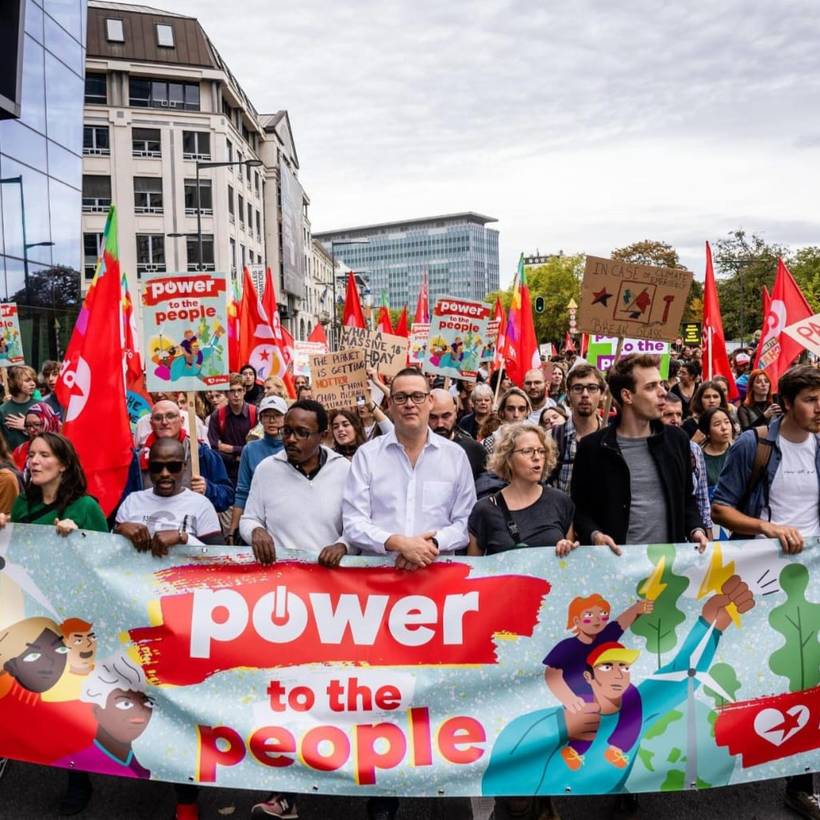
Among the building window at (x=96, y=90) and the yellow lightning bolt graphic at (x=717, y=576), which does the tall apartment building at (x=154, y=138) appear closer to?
the building window at (x=96, y=90)

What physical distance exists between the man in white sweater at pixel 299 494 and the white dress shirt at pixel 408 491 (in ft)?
0.52

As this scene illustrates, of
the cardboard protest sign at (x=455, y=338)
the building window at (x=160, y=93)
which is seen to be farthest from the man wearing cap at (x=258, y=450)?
the building window at (x=160, y=93)

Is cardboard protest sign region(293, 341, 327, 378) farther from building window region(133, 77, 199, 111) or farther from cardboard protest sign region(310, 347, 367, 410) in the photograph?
building window region(133, 77, 199, 111)

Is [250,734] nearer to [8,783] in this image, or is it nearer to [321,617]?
[321,617]

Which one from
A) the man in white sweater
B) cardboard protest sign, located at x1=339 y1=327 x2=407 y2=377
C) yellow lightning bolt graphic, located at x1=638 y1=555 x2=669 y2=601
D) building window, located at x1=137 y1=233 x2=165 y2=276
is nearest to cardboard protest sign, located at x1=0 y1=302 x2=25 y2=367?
cardboard protest sign, located at x1=339 y1=327 x2=407 y2=377

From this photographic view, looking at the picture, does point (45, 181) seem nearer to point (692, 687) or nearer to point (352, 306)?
point (352, 306)

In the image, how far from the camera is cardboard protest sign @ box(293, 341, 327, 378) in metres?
14.2

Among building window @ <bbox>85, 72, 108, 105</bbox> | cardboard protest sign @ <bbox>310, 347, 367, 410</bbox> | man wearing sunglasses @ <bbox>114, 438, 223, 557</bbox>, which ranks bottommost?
man wearing sunglasses @ <bbox>114, 438, 223, 557</bbox>

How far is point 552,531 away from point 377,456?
2.87ft

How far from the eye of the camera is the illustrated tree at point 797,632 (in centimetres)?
386

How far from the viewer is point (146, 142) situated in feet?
156

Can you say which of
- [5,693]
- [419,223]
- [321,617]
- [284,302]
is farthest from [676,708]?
[419,223]

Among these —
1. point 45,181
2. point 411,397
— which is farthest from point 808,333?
point 45,181

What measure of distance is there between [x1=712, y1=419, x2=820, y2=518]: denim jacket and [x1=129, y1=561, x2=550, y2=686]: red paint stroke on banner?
1194 mm
